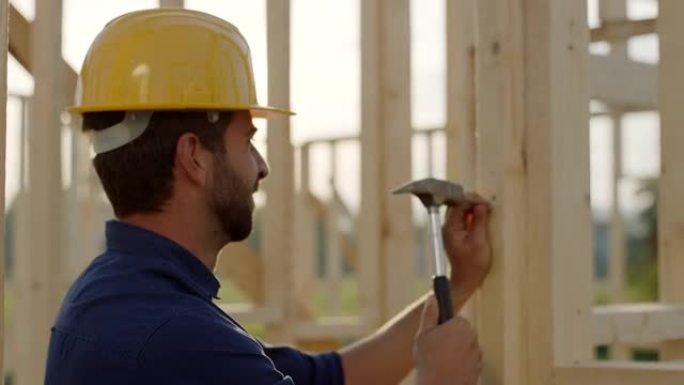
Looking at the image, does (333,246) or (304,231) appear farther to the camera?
(304,231)

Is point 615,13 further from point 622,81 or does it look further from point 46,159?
point 46,159

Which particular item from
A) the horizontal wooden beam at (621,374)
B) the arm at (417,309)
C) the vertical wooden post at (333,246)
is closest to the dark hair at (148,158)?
the arm at (417,309)

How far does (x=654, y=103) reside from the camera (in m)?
5.13

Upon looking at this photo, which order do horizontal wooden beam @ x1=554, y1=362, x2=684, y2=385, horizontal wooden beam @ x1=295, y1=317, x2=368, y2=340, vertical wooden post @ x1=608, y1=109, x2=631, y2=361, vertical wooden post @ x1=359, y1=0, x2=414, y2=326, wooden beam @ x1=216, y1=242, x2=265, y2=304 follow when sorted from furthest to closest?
vertical wooden post @ x1=608, y1=109, x2=631, y2=361, horizontal wooden beam @ x1=295, y1=317, x2=368, y2=340, wooden beam @ x1=216, y1=242, x2=265, y2=304, vertical wooden post @ x1=359, y1=0, x2=414, y2=326, horizontal wooden beam @ x1=554, y1=362, x2=684, y2=385

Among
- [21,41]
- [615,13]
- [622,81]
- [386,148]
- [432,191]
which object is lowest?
[432,191]

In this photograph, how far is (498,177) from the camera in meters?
3.28

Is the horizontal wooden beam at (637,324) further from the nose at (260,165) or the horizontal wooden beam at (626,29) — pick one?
the horizontal wooden beam at (626,29)

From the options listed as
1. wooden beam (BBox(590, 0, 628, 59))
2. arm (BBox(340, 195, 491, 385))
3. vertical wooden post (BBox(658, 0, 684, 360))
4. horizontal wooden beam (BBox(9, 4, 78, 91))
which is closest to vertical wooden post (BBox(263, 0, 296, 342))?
horizontal wooden beam (BBox(9, 4, 78, 91))

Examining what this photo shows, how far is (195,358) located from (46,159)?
2.22 m

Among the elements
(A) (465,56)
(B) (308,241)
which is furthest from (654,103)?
(B) (308,241)

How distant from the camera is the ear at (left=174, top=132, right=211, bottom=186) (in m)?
2.88

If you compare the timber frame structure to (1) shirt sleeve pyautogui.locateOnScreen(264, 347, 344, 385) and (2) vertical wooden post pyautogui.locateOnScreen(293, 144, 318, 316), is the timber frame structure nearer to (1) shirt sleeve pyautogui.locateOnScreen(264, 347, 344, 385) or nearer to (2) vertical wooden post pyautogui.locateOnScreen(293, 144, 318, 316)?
(1) shirt sleeve pyautogui.locateOnScreen(264, 347, 344, 385)

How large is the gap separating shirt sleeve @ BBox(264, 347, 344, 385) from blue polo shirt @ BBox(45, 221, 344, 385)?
0.46 m

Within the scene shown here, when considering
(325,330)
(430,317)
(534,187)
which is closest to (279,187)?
(325,330)
